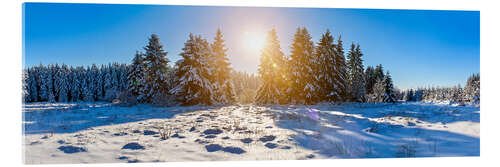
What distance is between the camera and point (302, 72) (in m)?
20.9

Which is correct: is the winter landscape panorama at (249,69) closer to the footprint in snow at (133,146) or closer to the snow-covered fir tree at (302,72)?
the footprint in snow at (133,146)

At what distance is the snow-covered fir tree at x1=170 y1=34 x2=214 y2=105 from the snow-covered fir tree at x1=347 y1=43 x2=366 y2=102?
47.9ft

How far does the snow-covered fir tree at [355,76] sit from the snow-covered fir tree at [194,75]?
14611 millimetres

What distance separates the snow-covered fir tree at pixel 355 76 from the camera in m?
23.4

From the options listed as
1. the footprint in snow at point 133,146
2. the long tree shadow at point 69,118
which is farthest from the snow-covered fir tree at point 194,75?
the footprint in snow at point 133,146

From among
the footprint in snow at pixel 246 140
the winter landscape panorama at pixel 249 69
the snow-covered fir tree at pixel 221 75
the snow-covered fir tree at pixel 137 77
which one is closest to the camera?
the winter landscape panorama at pixel 249 69

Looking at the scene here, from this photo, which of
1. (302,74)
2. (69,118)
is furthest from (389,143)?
(302,74)

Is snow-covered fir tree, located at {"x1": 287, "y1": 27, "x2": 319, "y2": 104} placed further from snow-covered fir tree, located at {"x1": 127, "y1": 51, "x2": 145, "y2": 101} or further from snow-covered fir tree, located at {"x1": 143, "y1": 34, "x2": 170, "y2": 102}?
snow-covered fir tree, located at {"x1": 127, "y1": 51, "x2": 145, "y2": 101}

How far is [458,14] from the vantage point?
26.3 ft

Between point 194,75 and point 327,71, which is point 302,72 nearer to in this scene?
point 327,71
